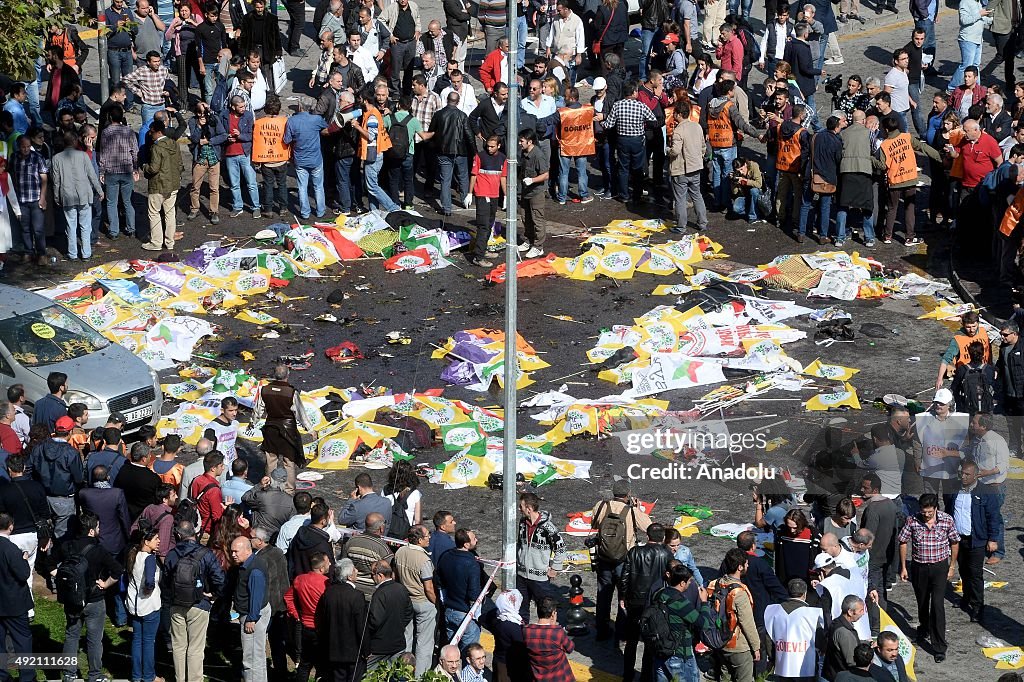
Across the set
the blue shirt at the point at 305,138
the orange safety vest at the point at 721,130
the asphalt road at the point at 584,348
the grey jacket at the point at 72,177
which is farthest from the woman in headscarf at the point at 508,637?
the orange safety vest at the point at 721,130

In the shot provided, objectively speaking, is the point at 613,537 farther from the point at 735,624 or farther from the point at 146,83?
the point at 146,83

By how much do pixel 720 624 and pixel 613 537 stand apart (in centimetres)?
149

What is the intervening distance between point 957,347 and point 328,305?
8.51m

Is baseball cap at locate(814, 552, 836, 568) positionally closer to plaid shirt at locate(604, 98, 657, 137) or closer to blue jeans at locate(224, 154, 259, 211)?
plaid shirt at locate(604, 98, 657, 137)

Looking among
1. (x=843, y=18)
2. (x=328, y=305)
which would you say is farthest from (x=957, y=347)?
(x=843, y=18)

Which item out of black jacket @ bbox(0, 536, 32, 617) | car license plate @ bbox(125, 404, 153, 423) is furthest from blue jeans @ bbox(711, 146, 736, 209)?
black jacket @ bbox(0, 536, 32, 617)

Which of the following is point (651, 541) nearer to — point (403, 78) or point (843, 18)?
point (403, 78)

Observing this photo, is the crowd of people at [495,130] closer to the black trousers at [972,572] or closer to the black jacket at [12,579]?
the black trousers at [972,572]

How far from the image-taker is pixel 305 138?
80.0 ft

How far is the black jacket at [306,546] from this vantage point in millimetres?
13836

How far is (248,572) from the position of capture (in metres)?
13.4

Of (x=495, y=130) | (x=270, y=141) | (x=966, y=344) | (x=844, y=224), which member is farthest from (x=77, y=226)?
(x=966, y=344)

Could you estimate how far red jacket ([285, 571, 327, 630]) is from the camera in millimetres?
13398

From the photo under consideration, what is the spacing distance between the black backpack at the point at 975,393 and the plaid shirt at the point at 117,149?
12.5 m
